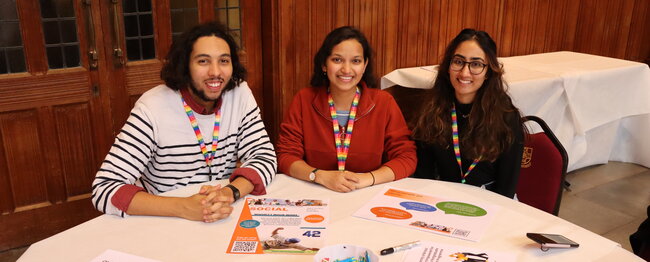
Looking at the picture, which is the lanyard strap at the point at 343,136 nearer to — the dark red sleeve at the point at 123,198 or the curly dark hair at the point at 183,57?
the curly dark hair at the point at 183,57

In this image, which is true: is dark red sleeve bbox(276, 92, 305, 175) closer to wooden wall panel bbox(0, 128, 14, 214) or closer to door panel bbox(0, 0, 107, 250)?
door panel bbox(0, 0, 107, 250)

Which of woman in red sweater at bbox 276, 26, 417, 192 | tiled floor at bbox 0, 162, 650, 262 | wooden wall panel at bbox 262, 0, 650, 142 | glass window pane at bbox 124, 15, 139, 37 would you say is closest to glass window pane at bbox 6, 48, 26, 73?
glass window pane at bbox 124, 15, 139, 37

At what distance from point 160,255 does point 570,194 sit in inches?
118

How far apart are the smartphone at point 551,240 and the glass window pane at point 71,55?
222cm

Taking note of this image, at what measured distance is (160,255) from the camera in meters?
1.38

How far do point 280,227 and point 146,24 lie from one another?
5.50 feet

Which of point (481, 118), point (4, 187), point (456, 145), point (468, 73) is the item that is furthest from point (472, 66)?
point (4, 187)

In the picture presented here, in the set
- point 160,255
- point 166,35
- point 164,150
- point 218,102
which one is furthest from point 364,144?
point 166,35

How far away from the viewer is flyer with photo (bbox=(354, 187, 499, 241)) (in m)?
1.54

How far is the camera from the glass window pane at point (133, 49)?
2760 millimetres

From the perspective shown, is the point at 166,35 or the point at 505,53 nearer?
the point at 166,35

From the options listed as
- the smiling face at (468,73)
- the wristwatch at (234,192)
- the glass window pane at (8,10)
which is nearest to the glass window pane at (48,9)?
the glass window pane at (8,10)

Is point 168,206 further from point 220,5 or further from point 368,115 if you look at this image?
point 220,5

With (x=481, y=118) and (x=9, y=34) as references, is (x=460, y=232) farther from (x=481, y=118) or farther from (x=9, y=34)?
(x=9, y=34)
